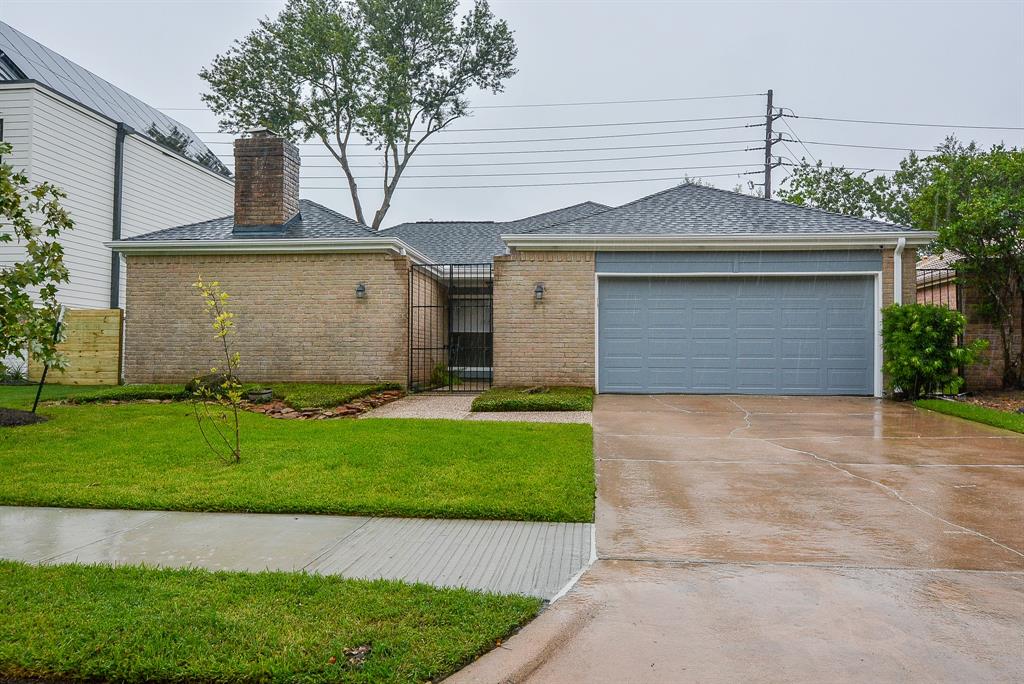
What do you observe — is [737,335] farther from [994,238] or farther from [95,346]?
[95,346]

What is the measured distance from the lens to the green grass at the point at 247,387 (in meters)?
10.2

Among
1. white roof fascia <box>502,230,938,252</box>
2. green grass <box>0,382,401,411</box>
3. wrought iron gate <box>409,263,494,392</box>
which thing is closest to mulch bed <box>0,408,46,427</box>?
green grass <box>0,382,401,411</box>

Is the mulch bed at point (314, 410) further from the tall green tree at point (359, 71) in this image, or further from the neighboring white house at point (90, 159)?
the tall green tree at point (359, 71)

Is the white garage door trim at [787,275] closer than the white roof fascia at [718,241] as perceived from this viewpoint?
No

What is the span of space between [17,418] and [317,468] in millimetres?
5132

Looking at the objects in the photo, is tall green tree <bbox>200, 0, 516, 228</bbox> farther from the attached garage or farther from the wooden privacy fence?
the attached garage

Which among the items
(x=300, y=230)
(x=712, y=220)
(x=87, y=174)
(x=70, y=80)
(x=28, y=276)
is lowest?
(x=28, y=276)

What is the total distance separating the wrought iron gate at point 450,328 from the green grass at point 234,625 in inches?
372

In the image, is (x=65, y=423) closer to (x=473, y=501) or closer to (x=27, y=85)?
(x=473, y=501)

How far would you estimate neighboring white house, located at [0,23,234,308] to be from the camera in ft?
48.1

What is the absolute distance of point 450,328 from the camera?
1548 centimetres

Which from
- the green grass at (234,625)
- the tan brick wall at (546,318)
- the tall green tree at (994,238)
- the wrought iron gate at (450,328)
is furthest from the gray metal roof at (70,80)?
the tall green tree at (994,238)

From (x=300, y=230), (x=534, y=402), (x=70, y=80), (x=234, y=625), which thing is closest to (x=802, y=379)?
(x=534, y=402)

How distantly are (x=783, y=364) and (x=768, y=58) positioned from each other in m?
16.4
